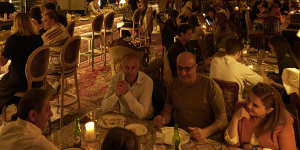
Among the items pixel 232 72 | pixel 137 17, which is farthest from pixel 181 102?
pixel 137 17

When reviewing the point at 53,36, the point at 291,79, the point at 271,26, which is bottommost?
the point at 291,79

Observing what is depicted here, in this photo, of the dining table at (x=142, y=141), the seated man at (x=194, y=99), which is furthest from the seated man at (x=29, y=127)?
the seated man at (x=194, y=99)

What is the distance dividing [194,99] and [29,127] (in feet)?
4.55

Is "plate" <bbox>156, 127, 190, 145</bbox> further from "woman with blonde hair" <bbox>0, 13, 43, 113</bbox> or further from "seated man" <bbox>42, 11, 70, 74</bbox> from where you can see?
"seated man" <bbox>42, 11, 70, 74</bbox>

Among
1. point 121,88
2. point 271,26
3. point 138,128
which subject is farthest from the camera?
point 271,26

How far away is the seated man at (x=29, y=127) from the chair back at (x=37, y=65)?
145cm

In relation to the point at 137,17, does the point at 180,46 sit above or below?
below

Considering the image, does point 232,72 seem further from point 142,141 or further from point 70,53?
point 70,53

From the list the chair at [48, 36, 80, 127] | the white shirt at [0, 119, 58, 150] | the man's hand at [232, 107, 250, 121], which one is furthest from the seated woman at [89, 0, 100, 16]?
the white shirt at [0, 119, 58, 150]

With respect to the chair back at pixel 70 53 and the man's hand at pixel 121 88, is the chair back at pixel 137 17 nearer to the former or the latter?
the chair back at pixel 70 53

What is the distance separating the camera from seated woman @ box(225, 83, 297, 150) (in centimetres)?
216

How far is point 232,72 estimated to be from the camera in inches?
137

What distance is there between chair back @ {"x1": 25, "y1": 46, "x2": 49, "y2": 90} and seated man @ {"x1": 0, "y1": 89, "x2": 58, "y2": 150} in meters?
1.45

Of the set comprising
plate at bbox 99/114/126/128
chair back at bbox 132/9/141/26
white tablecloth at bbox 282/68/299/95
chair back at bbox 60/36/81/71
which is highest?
chair back at bbox 132/9/141/26
